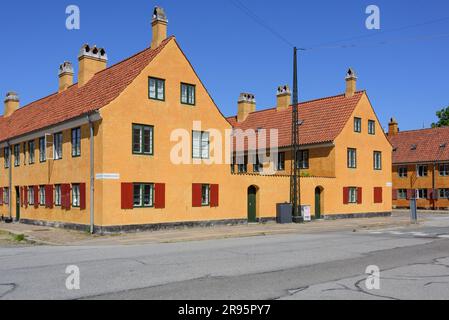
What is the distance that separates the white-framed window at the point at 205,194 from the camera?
26.3 m

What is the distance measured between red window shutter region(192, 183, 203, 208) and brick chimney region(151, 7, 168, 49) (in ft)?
24.2

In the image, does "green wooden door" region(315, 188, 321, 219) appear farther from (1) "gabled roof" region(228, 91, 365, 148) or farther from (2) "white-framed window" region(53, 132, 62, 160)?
(2) "white-framed window" region(53, 132, 62, 160)

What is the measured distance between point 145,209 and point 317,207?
1426 cm

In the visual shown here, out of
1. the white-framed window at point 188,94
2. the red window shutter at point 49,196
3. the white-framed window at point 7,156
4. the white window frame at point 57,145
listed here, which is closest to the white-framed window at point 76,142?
the white window frame at point 57,145

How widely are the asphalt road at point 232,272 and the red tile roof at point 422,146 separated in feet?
122

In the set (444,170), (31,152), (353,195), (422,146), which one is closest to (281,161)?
(353,195)

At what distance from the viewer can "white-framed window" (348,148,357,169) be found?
118 feet

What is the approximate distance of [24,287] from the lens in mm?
9344

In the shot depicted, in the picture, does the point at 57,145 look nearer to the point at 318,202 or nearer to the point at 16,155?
the point at 16,155

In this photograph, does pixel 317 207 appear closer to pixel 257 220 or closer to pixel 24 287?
pixel 257 220

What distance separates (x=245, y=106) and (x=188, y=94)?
2274 cm

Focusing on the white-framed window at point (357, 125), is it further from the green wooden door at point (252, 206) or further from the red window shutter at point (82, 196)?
the red window shutter at point (82, 196)

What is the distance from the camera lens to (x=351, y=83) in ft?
124

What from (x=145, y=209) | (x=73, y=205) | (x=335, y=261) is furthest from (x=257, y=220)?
(x=335, y=261)
